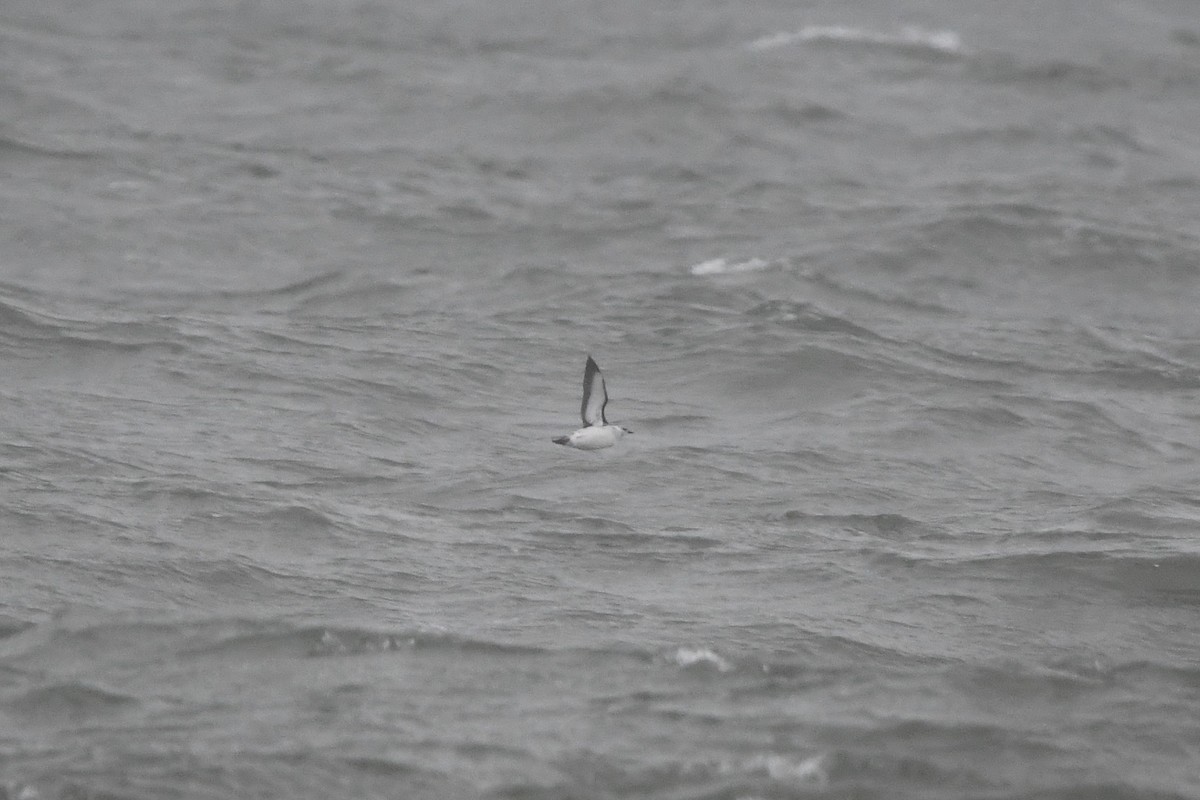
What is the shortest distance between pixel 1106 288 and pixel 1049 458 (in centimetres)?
739

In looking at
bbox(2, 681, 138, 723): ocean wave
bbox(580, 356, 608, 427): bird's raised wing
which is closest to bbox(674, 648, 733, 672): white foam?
bbox(580, 356, 608, 427): bird's raised wing

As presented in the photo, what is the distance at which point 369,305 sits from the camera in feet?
80.4

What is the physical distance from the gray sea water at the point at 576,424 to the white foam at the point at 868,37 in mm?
→ 2639

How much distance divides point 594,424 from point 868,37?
2814 centimetres

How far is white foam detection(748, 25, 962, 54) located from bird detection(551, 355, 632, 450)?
26.2 m

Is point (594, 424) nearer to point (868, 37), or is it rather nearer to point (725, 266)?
point (725, 266)

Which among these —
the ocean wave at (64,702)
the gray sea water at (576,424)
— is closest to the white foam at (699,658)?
the gray sea water at (576,424)

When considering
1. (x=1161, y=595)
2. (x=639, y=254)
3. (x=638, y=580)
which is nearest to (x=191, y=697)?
(x=638, y=580)

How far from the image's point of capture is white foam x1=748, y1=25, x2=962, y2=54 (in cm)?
4281

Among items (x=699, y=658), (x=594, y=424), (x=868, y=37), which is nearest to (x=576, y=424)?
(x=594, y=424)

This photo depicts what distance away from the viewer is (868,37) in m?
43.5

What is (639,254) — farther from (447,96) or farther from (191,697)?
(191,697)

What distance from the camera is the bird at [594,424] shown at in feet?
55.3

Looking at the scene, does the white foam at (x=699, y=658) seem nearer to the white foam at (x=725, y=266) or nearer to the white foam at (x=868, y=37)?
the white foam at (x=725, y=266)
